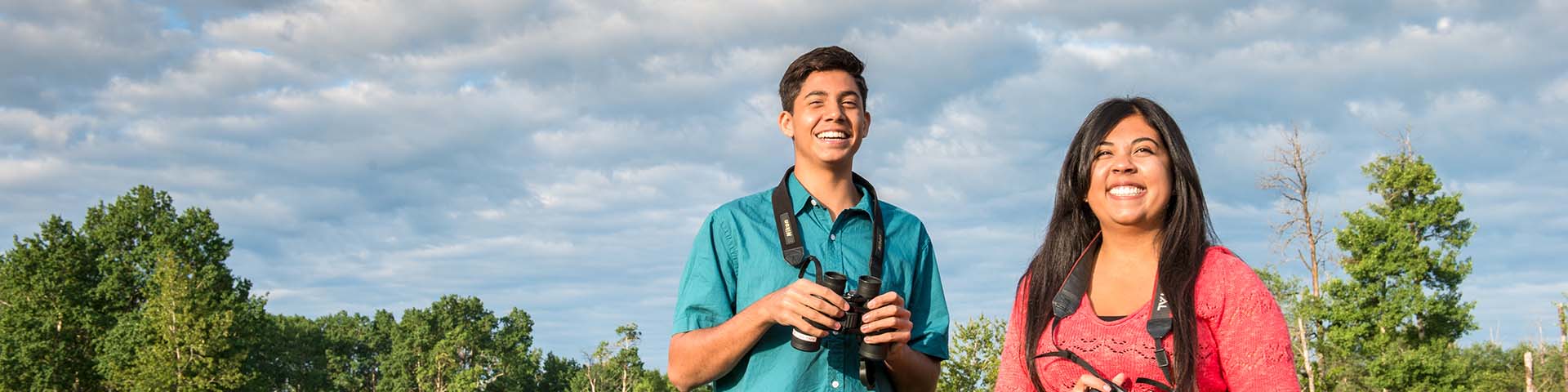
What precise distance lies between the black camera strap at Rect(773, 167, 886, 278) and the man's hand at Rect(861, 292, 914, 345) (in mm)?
449

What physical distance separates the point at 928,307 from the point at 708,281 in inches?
40.0

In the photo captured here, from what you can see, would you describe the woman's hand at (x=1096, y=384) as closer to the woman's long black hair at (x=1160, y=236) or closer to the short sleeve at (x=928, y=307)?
the woman's long black hair at (x=1160, y=236)

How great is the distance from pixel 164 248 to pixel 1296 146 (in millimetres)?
46247

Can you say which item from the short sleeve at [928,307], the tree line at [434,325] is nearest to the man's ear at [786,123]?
the short sleeve at [928,307]

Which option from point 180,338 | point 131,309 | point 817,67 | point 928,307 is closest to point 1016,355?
point 928,307

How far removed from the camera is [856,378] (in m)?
4.62

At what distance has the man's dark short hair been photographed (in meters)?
5.00

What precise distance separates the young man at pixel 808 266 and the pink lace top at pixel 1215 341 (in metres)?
0.66

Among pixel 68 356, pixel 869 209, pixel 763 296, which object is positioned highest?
pixel 68 356

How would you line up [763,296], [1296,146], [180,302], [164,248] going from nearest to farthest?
[763,296] → [1296,146] → [180,302] → [164,248]

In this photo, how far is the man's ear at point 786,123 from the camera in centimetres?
506

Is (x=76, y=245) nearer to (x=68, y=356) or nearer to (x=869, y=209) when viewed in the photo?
(x=68, y=356)

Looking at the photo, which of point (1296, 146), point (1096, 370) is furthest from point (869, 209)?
point (1296, 146)

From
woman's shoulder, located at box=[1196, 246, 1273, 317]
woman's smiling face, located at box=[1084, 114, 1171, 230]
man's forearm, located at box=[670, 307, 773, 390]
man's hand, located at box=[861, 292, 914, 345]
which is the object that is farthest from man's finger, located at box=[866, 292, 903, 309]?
woman's shoulder, located at box=[1196, 246, 1273, 317]
